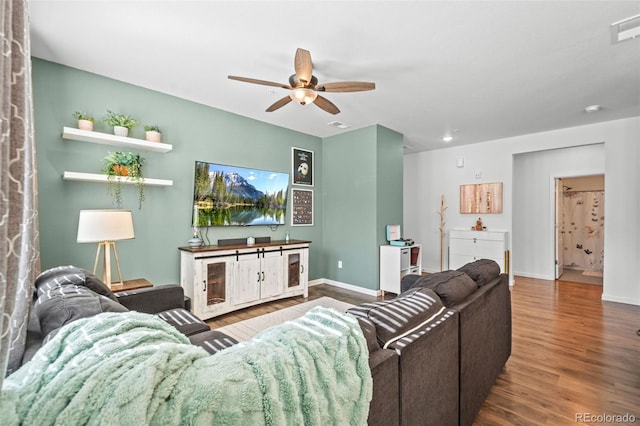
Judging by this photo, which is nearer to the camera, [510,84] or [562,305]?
[510,84]

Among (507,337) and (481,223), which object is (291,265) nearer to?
(507,337)

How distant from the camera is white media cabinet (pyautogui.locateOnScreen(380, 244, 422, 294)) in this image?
4273 millimetres

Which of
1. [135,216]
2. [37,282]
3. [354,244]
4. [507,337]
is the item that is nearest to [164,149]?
[135,216]

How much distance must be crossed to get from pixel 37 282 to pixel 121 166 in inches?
61.1

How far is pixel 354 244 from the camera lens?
4.73 meters

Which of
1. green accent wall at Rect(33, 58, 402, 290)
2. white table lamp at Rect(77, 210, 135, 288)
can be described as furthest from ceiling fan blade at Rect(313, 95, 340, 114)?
white table lamp at Rect(77, 210, 135, 288)

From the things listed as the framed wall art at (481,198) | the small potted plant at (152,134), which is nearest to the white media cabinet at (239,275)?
the small potted plant at (152,134)

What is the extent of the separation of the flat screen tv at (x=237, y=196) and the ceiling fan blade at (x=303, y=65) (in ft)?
6.39

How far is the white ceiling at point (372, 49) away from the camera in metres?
1.98

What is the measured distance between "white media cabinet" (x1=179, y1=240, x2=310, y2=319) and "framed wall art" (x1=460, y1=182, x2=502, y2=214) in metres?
3.50

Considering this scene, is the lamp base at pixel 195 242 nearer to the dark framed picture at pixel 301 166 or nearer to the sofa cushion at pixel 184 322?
the sofa cushion at pixel 184 322

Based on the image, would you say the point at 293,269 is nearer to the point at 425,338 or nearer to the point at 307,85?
the point at 307,85

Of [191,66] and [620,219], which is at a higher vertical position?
[191,66]

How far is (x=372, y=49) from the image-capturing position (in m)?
2.41
